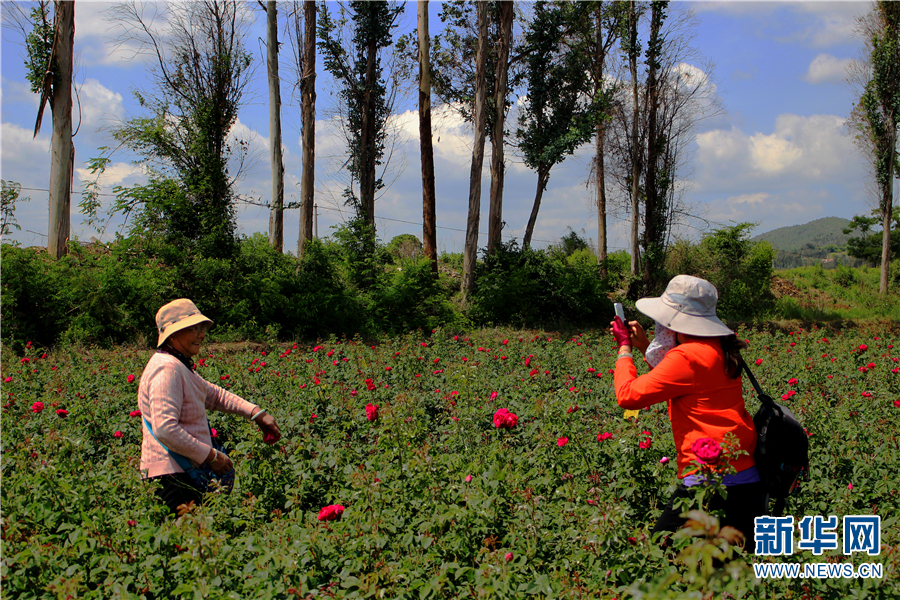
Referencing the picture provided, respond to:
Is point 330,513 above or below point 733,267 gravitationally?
below

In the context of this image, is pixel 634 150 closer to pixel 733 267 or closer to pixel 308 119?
pixel 733 267

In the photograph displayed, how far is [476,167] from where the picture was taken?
1493 centimetres

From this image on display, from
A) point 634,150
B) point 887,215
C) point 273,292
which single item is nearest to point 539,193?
point 634,150

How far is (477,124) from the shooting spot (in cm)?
1488

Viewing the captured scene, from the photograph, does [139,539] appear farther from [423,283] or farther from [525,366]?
[423,283]

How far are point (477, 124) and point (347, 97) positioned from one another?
241 inches

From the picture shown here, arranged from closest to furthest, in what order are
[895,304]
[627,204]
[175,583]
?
[175,583], [895,304], [627,204]

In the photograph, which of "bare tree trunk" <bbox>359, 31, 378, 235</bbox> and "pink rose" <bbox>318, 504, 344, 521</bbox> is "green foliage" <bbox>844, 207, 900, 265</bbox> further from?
"pink rose" <bbox>318, 504, 344, 521</bbox>

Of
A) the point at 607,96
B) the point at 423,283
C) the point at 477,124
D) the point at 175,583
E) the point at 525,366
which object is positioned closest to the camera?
the point at 175,583

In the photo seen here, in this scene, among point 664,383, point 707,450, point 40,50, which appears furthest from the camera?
point 40,50

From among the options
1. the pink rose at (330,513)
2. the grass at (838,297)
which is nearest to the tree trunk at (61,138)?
the pink rose at (330,513)

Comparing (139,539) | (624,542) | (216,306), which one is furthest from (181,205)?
(624,542)

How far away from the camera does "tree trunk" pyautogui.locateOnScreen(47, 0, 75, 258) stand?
11.3 m

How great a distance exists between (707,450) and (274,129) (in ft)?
48.2
